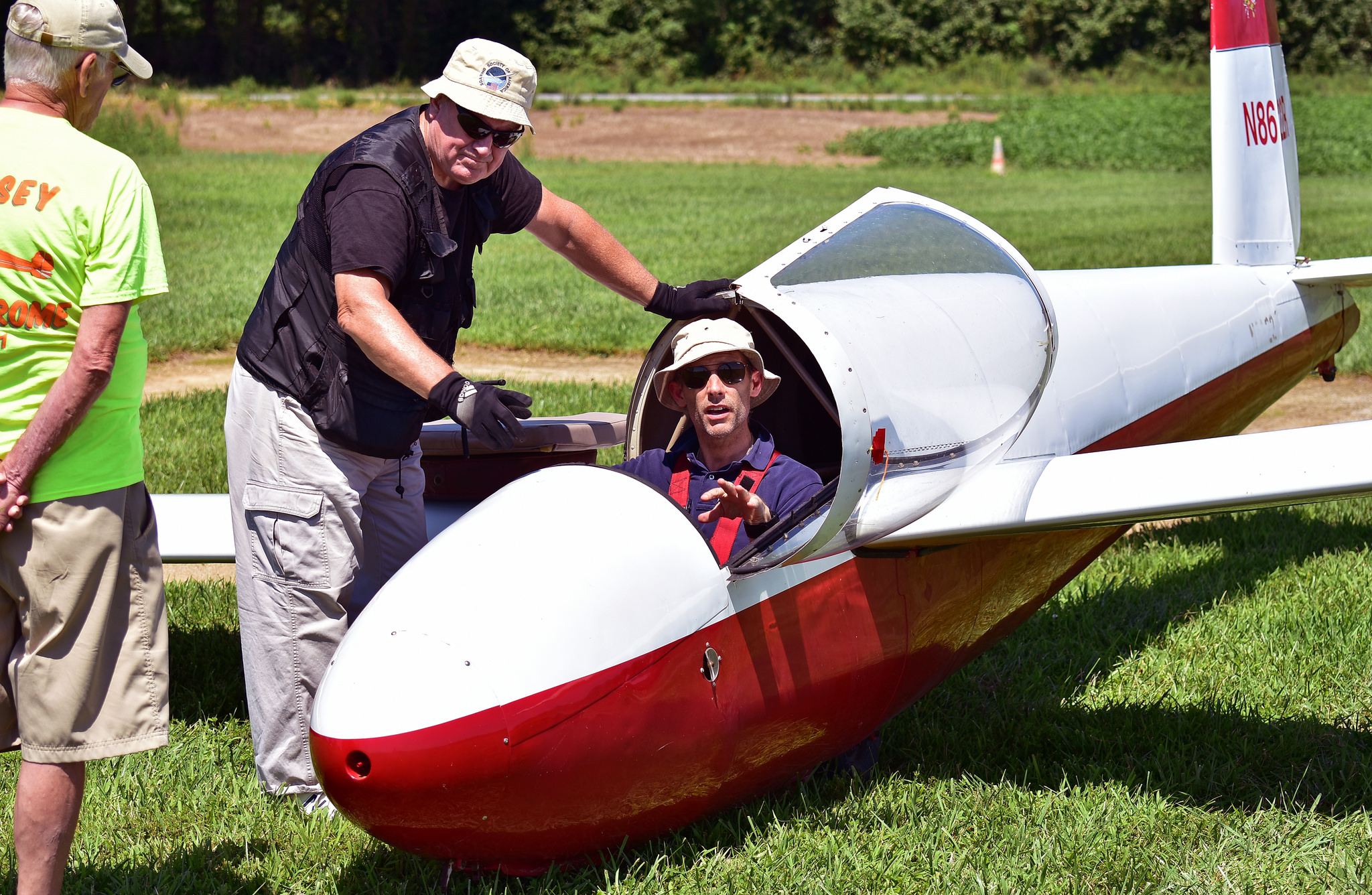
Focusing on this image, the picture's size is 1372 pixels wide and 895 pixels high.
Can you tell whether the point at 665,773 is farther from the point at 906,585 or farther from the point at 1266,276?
the point at 1266,276

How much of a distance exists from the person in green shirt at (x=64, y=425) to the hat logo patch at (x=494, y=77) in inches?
35.2

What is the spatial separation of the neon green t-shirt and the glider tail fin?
5782 millimetres

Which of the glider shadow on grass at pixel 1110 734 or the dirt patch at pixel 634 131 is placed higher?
the dirt patch at pixel 634 131

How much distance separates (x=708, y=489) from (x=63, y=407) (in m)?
1.63

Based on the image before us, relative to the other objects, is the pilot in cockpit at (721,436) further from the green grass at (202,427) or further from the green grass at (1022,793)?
the green grass at (202,427)

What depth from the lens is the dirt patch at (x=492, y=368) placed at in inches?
379

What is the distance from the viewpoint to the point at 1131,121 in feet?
111

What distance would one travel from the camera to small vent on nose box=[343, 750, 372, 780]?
270 cm

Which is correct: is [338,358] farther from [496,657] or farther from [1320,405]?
[1320,405]

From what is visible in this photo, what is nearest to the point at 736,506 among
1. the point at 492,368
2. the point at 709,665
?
the point at 709,665

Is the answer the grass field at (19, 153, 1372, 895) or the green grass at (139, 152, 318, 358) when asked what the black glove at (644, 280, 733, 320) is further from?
the green grass at (139, 152, 318, 358)

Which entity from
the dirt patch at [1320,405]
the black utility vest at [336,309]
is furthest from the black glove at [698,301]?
the dirt patch at [1320,405]

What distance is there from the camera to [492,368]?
401 inches

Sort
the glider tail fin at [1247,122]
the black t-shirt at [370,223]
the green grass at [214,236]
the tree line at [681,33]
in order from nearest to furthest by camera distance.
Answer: the black t-shirt at [370,223], the glider tail fin at [1247,122], the green grass at [214,236], the tree line at [681,33]
